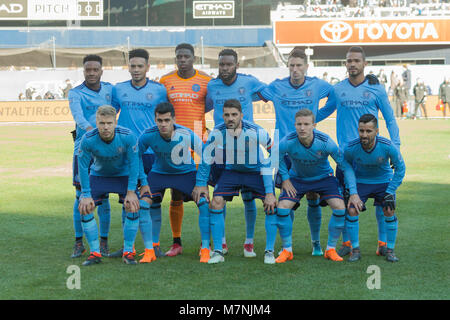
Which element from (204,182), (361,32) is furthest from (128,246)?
(361,32)

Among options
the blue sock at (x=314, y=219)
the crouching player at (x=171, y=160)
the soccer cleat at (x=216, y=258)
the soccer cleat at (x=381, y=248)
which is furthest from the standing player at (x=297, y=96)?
the soccer cleat at (x=216, y=258)

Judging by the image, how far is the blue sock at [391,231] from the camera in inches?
261

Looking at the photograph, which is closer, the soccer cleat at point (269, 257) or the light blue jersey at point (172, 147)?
the soccer cleat at point (269, 257)

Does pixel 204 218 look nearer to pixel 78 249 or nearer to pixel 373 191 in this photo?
pixel 78 249

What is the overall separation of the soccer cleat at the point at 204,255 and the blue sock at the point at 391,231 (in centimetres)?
184

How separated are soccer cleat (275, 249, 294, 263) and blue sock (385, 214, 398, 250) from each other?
100 centimetres

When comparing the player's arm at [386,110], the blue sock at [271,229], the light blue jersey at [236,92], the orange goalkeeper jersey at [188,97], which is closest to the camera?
the blue sock at [271,229]

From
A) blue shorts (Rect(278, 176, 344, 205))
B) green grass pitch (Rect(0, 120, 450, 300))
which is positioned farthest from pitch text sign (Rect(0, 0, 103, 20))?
blue shorts (Rect(278, 176, 344, 205))

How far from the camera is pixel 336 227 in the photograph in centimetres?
667

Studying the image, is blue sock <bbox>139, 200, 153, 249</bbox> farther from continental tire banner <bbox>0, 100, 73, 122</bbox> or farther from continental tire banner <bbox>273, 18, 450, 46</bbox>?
continental tire banner <bbox>273, 18, 450, 46</bbox>

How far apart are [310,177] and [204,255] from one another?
1379mm

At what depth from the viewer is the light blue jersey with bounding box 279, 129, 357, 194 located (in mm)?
6637

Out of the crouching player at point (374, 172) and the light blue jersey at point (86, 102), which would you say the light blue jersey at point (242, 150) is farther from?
the light blue jersey at point (86, 102)

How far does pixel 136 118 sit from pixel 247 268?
218 cm
